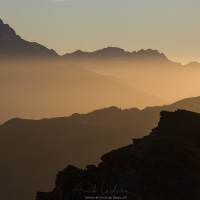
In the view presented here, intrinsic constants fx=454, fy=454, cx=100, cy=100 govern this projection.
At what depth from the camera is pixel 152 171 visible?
5291cm

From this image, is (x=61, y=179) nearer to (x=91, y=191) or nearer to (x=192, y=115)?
(x=91, y=191)

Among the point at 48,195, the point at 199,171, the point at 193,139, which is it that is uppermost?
the point at 193,139

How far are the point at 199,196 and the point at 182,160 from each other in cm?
511

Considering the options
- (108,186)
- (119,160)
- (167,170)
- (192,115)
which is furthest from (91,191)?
(192,115)

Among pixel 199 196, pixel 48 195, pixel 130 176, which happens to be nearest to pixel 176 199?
pixel 199 196

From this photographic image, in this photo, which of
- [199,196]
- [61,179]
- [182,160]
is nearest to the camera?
[199,196]

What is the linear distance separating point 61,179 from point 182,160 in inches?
683

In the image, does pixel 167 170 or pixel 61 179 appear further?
pixel 61 179

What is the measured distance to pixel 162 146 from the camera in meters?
55.0

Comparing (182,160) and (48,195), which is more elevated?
(182,160)

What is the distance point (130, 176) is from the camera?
5444cm

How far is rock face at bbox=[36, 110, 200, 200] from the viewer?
5081 cm

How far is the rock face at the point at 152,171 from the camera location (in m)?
50.8

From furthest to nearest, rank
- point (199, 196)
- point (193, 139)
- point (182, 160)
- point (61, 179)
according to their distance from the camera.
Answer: point (61, 179) → point (193, 139) → point (182, 160) → point (199, 196)
